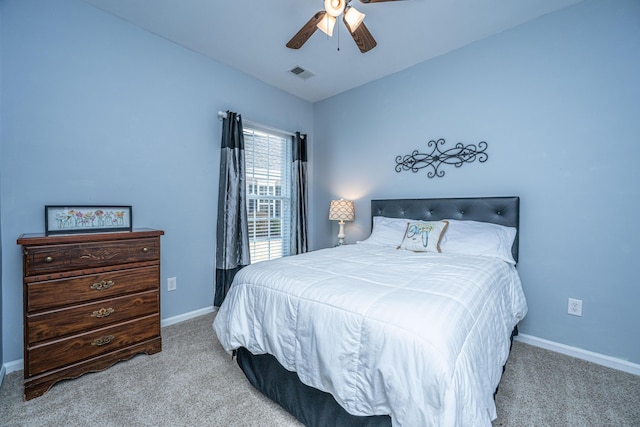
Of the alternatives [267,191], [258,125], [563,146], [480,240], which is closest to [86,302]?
[267,191]

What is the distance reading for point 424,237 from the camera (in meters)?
2.39

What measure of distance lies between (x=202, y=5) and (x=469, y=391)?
2914mm

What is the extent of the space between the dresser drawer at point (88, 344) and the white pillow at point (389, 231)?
2.07 metres

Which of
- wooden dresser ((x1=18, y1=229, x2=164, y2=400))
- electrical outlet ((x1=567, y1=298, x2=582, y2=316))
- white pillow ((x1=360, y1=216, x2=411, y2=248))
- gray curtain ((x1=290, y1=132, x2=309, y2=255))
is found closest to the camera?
wooden dresser ((x1=18, y1=229, x2=164, y2=400))

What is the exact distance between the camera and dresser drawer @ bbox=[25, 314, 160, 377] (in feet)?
5.14

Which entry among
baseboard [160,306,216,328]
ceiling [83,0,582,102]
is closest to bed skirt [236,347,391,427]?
baseboard [160,306,216,328]

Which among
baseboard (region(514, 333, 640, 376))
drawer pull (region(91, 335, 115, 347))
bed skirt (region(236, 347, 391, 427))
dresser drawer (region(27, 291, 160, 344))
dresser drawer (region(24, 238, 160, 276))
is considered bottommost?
baseboard (region(514, 333, 640, 376))

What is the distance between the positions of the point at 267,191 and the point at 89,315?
2.15 metres

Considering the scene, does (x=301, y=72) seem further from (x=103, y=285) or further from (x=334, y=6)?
(x=103, y=285)

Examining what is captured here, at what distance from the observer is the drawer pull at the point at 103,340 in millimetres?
1779

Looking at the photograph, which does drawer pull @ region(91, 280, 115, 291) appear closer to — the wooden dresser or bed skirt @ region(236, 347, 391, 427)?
the wooden dresser

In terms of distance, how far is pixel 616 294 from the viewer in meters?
1.93

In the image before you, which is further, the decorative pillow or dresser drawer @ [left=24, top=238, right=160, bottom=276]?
the decorative pillow

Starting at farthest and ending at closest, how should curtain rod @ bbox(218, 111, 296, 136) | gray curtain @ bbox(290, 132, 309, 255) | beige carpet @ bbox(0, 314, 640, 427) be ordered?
gray curtain @ bbox(290, 132, 309, 255), curtain rod @ bbox(218, 111, 296, 136), beige carpet @ bbox(0, 314, 640, 427)
